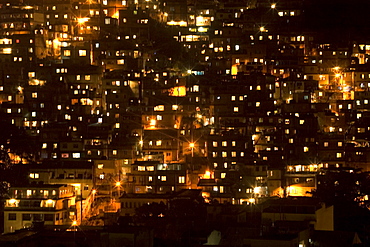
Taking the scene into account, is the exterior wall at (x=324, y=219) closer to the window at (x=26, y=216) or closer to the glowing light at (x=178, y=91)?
the window at (x=26, y=216)

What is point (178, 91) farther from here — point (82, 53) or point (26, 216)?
point (26, 216)

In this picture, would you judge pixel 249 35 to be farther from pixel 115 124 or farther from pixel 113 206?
pixel 113 206

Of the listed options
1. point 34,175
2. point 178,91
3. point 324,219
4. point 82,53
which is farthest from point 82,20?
point 324,219

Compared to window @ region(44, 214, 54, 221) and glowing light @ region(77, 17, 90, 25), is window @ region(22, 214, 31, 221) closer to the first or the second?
window @ region(44, 214, 54, 221)

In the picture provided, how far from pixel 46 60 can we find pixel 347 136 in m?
18.6

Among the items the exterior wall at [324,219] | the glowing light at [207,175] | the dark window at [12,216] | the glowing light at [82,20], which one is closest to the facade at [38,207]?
the dark window at [12,216]

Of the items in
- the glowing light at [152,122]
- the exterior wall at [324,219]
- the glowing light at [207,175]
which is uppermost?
the glowing light at [152,122]

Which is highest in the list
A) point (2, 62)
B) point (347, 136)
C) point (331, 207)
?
point (2, 62)

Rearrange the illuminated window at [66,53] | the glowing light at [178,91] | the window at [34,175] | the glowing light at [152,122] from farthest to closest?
the illuminated window at [66,53]
the glowing light at [178,91]
the glowing light at [152,122]
the window at [34,175]

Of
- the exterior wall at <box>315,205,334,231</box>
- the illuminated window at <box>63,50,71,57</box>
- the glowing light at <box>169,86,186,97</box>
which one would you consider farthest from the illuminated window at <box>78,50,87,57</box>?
the exterior wall at <box>315,205,334,231</box>

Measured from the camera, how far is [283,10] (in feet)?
208

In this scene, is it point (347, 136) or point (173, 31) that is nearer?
point (347, 136)

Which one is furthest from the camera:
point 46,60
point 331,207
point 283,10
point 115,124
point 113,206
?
point 283,10

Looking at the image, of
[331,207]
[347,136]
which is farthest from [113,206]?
[347,136]
